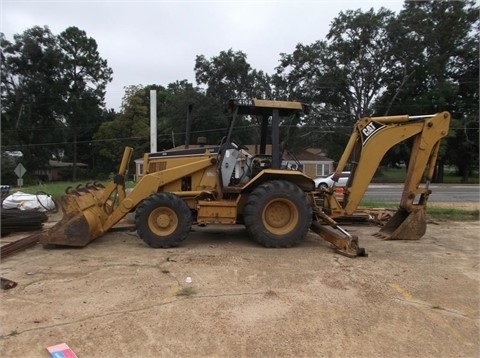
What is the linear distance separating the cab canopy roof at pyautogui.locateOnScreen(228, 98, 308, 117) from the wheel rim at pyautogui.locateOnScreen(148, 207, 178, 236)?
2338 millimetres

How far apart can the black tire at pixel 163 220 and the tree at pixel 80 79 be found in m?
59.4

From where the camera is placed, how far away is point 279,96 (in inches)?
1961

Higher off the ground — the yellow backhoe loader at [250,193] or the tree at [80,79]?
the tree at [80,79]

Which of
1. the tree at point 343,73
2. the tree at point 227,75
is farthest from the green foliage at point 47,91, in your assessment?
the tree at point 343,73

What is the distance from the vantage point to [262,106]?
890 centimetres

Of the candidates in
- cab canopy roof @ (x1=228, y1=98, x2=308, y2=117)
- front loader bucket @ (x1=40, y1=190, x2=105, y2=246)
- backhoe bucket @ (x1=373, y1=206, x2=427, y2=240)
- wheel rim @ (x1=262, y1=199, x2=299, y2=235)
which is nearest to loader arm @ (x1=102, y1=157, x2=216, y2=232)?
front loader bucket @ (x1=40, y1=190, x2=105, y2=246)

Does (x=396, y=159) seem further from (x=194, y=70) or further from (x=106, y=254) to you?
(x=106, y=254)

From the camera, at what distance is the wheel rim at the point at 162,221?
8.35 m

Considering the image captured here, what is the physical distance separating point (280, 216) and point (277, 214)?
69mm

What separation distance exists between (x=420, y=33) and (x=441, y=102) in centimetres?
737

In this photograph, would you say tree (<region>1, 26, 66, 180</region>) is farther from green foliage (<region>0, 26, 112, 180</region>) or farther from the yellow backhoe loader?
the yellow backhoe loader

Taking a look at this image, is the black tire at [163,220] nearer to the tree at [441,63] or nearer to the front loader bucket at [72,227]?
the front loader bucket at [72,227]

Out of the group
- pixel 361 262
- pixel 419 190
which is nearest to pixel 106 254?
pixel 361 262

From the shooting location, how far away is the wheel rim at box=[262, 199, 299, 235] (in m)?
8.47
